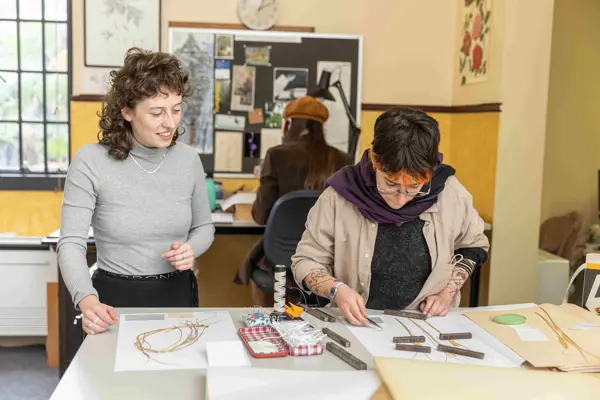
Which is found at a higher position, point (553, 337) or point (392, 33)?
point (392, 33)

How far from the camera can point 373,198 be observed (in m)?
1.82

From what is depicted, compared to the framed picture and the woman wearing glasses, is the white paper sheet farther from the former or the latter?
the framed picture

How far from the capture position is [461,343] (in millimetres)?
1589

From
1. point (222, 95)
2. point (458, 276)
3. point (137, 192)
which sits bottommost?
point (458, 276)

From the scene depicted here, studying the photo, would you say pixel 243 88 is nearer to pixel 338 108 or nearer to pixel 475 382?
pixel 338 108

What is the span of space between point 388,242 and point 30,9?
3001 mm

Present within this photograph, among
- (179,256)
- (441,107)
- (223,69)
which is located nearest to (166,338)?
(179,256)

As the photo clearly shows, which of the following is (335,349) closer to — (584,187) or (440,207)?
(440,207)

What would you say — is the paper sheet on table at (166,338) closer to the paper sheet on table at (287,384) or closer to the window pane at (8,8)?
the paper sheet on table at (287,384)

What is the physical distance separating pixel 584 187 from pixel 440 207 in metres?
2.76

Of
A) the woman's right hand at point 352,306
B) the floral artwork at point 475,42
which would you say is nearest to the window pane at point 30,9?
the floral artwork at point 475,42

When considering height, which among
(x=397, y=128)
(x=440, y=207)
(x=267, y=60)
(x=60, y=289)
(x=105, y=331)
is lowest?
(x=60, y=289)

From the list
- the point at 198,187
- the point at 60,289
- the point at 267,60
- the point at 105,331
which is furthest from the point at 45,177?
the point at 105,331

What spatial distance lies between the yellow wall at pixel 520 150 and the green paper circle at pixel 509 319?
1723mm
